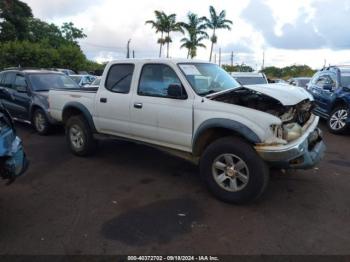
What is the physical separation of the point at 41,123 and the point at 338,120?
749cm

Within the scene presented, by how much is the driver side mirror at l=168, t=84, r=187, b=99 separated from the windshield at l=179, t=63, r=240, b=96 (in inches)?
6.9

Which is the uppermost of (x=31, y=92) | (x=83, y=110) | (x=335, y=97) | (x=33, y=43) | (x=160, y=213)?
(x=33, y=43)

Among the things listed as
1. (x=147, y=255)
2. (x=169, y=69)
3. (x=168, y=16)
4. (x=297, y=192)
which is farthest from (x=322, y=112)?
(x=168, y=16)

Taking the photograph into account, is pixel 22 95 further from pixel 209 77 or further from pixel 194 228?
pixel 194 228

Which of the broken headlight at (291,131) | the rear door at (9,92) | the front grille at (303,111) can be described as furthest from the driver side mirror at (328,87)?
the rear door at (9,92)

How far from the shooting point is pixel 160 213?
167 inches

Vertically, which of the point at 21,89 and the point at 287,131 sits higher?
the point at 21,89

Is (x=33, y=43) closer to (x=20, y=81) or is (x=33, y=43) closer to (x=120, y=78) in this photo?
(x=20, y=81)

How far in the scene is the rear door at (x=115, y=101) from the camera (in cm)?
563

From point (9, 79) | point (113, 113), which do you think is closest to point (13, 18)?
point (9, 79)

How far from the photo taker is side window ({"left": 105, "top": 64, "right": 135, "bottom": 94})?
5684mm

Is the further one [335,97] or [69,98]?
[335,97]

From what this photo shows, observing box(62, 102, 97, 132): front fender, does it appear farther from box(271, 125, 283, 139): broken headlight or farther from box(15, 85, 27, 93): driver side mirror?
box(271, 125, 283, 139): broken headlight

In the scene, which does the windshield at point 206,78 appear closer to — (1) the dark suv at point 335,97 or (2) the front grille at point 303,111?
(2) the front grille at point 303,111
